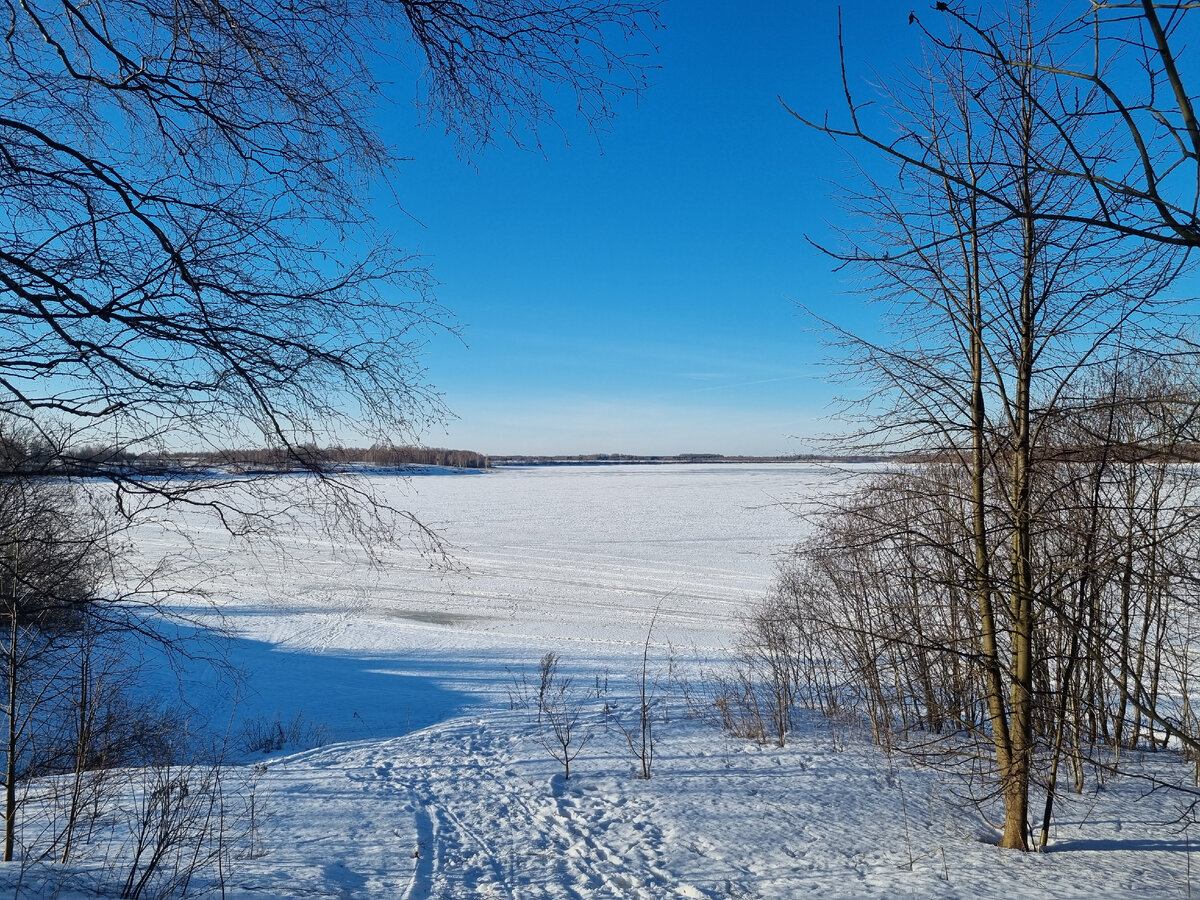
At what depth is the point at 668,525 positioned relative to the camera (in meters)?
38.5

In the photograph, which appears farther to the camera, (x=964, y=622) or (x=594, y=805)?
(x=964, y=622)

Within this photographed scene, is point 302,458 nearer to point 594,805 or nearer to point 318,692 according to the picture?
point 594,805

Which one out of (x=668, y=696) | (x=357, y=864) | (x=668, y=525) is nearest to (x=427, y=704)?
(x=668, y=696)

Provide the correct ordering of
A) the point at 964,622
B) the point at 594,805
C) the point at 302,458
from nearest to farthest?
the point at 302,458 < the point at 594,805 < the point at 964,622

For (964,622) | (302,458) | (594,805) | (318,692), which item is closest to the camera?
(302,458)

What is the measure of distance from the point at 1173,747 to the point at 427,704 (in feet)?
40.0

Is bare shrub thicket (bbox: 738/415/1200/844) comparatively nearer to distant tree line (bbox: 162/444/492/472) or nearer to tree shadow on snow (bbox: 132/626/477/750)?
distant tree line (bbox: 162/444/492/472)

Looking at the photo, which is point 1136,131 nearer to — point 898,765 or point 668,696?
point 898,765

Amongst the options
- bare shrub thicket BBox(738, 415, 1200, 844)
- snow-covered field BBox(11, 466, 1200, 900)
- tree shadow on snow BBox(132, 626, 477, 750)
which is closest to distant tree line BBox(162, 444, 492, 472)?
snow-covered field BBox(11, 466, 1200, 900)

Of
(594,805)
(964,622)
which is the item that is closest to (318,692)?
(594,805)

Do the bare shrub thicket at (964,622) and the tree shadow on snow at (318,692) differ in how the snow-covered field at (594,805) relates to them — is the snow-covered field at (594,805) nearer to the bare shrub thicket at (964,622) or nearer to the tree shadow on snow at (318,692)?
the tree shadow on snow at (318,692)

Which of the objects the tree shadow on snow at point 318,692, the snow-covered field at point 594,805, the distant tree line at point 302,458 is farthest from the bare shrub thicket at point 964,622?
the tree shadow on snow at point 318,692

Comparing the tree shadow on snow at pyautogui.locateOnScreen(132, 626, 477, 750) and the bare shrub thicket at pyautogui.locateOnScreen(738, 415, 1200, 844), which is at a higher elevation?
the bare shrub thicket at pyautogui.locateOnScreen(738, 415, 1200, 844)

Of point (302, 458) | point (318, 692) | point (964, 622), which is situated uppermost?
point (302, 458)
